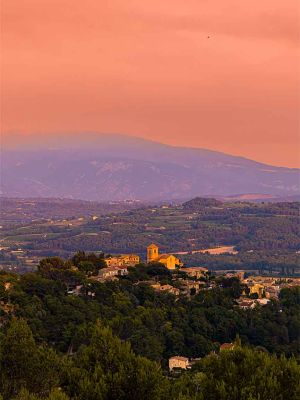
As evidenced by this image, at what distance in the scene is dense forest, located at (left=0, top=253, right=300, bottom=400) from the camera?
23125mm

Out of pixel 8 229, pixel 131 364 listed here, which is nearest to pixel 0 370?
pixel 131 364

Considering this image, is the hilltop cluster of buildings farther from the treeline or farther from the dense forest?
the treeline

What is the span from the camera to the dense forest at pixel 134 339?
23125 millimetres

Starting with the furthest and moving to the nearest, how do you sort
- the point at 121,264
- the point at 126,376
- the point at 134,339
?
the point at 121,264
the point at 134,339
the point at 126,376

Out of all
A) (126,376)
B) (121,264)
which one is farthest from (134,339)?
(121,264)

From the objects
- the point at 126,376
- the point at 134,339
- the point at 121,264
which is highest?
the point at 126,376

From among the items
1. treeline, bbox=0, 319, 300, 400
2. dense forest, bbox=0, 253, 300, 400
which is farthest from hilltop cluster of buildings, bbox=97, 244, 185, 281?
treeline, bbox=0, 319, 300, 400

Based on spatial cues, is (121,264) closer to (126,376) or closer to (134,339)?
(134,339)

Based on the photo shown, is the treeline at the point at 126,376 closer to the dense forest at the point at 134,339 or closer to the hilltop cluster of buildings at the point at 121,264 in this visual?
the dense forest at the point at 134,339

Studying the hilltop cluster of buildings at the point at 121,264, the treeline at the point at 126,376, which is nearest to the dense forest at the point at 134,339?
the treeline at the point at 126,376

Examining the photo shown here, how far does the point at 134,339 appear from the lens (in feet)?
136

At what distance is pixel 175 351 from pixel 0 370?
1947cm

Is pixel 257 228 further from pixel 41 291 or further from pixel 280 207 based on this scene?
pixel 41 291

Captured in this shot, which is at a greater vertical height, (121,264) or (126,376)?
(126,376)
